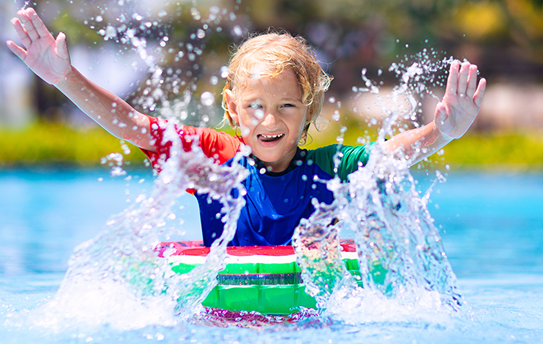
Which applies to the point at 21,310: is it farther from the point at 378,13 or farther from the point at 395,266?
the point at 378,13

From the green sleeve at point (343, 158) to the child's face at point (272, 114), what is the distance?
0.15 meters

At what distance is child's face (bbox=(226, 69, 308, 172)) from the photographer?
2.57 metres

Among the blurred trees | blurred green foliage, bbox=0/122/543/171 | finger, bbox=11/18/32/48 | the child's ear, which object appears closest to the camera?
finger, bbox=11/18/32/48

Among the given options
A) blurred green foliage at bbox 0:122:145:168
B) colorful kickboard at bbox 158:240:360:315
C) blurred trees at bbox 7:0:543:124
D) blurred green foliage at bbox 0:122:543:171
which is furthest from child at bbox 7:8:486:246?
blurred trees at bbox 7:0:543:124

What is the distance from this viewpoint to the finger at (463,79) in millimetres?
2308

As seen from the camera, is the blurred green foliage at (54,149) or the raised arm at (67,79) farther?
the blurred green foliage at (54,149)

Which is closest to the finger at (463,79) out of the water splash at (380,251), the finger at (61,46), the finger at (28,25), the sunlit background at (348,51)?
the water splash at (380,251)

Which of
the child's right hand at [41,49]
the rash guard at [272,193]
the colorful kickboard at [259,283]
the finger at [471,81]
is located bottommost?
the colorful kickboard at [259,283]

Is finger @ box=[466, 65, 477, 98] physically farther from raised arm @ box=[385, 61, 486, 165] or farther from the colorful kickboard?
the colorful kickboard

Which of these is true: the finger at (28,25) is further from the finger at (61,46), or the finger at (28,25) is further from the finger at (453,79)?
the finger at (453,79)

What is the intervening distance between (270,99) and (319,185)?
447 millimetres

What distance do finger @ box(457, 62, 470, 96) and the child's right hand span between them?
158 centimetres

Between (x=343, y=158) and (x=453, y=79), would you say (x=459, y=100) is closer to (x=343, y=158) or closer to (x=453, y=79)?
(x=453, y=79)

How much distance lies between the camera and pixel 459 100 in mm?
2363
